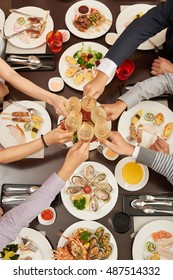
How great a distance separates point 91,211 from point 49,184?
1.22 ft

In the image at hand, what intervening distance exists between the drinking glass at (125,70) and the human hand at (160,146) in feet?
1.68

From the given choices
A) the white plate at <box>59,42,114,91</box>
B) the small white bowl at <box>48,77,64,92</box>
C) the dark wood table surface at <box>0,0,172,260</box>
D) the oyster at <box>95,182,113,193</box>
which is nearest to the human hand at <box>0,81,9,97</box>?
the dark wood table surface at <box>0,0,172,260</box>

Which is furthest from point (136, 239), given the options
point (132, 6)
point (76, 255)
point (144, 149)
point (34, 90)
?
point (132, 6)

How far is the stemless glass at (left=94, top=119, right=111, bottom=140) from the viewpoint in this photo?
225cm

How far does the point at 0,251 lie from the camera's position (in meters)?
2.15

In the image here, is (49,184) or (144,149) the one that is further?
(144,149)

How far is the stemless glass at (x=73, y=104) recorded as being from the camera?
2.32 metres

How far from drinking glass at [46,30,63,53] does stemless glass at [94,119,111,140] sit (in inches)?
29.7

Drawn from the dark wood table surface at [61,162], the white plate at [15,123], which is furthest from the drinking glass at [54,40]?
the white plate at [15,123]

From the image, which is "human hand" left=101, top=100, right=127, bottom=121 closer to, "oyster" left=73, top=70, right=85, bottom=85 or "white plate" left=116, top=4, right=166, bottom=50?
"oyster" left=73, top=70, right=85, bottom=85

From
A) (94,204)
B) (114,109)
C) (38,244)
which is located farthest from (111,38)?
(38,244)

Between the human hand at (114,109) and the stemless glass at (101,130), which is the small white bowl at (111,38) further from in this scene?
the stemless glass at (101,130)

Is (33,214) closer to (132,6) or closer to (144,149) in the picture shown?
(144,149)

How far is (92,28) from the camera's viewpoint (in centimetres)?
280
